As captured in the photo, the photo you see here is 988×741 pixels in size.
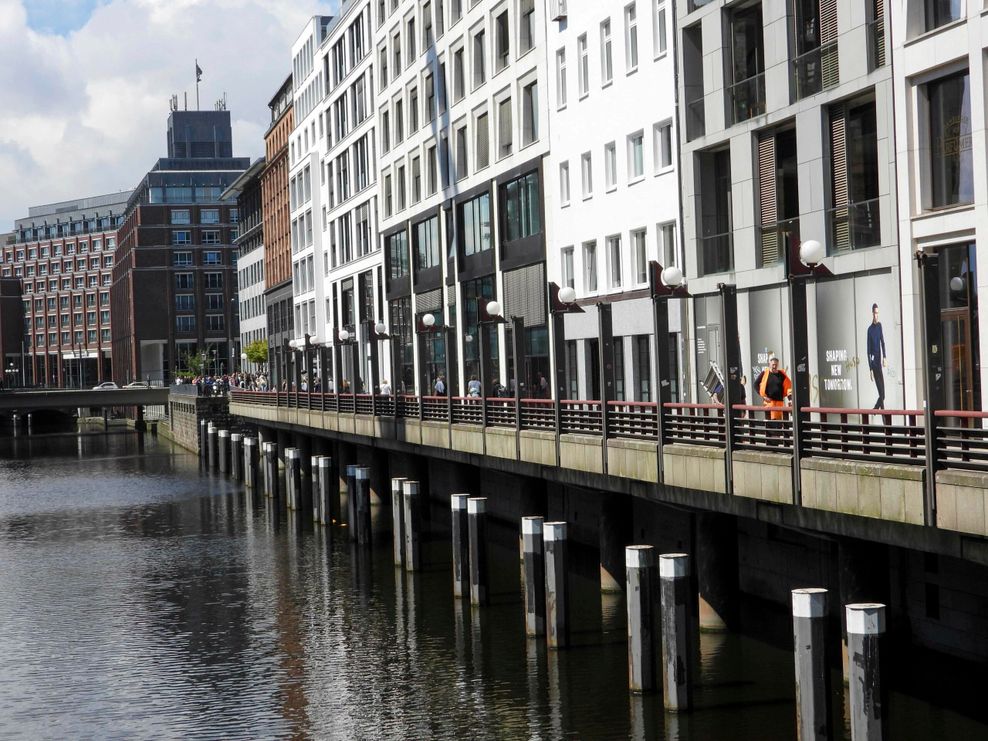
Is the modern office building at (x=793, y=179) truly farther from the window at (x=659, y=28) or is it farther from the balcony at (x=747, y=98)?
the window at (x=659, y=28)

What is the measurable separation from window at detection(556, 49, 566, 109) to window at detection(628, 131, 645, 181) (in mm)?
6082

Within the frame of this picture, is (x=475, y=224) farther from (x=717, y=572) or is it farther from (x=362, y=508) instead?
(x=717, y=572)

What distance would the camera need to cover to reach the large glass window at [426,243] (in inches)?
2645

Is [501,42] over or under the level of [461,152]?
over

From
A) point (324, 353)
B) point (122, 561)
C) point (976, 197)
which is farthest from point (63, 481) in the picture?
point (976, 197)

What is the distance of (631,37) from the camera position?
44.8 metres

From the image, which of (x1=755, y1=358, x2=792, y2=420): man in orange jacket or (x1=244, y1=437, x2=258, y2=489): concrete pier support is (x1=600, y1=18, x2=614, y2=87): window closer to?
(x1=244, y1=437, x2=258, y2=489): concrete pier support

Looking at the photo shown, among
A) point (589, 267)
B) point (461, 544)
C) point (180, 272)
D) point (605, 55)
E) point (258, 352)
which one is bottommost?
point (461, 544)

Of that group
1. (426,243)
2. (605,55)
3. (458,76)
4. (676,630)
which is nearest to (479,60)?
(458,76)

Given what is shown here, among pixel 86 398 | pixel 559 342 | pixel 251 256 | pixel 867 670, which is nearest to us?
pixel 867 670

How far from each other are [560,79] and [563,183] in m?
3.48

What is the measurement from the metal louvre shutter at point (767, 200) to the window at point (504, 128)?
21.2m

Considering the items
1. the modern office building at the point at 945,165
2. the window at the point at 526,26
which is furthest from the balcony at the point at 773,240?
the window at the point at 526,26

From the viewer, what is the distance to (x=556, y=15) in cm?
5016
